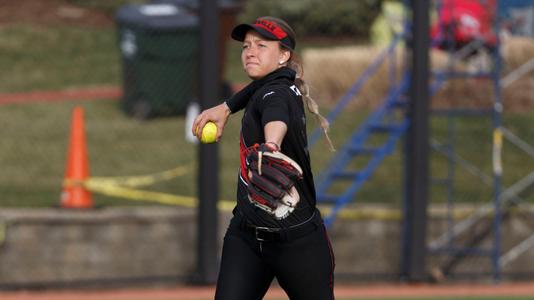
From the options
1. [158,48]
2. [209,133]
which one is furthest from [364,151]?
[209,133]

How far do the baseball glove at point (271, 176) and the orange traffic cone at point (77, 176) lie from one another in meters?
5.66

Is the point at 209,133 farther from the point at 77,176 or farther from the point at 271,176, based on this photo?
the point at 77,176

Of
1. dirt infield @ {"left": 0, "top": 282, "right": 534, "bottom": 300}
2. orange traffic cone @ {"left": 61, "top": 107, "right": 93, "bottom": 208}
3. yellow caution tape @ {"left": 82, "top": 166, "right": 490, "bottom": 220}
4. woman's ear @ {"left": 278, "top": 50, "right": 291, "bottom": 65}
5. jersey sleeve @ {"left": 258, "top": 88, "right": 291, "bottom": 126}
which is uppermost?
woman's ear @ {"left": 278, "top": 50, "right": 291, "bottom": 65}

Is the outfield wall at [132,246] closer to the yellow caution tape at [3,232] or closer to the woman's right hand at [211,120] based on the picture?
the yellow caution tape at [3,232]

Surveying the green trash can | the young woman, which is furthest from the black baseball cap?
the green trash can

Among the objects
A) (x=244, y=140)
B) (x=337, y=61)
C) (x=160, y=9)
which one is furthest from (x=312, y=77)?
(x=244, y=140)

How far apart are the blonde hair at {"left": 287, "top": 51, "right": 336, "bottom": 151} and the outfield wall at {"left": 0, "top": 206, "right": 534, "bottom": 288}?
4.57 m

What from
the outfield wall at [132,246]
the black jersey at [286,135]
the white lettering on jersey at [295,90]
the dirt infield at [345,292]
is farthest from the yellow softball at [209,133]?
the outfield wall at [132,246]

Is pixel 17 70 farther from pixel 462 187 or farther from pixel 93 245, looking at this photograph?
pixel 462 187

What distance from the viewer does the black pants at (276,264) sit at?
5.19 m

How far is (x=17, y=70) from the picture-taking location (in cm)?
1145

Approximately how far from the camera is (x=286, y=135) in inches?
198

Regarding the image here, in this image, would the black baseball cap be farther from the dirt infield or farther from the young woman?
the dirt infield

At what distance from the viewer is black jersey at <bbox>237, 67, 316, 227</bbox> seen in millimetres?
5004
